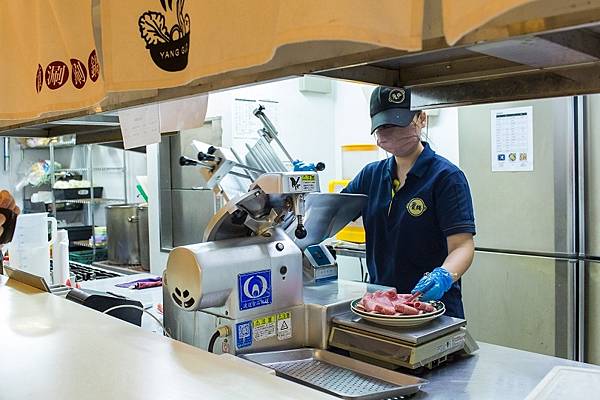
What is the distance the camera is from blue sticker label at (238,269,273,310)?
5.08 ft

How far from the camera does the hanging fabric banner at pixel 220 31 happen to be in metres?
0.69

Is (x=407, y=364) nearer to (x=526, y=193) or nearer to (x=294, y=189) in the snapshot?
(x=294, y=189)

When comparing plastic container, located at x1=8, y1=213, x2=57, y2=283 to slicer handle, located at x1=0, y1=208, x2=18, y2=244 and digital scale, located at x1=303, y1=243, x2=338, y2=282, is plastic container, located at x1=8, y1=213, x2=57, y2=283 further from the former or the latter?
digital scale, located at x1=303, y1=243, x2=338, y2=282

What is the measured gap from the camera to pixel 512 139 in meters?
3.09

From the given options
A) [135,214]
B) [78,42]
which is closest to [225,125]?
[135,214]

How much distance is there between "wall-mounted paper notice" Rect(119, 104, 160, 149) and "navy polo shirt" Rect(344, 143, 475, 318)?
112 cm

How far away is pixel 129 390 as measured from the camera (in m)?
0.84

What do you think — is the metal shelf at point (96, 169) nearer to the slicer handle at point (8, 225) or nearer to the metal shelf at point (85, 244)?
the metal shelf at point (85, 244)

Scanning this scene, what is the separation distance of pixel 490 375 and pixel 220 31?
3.57ft

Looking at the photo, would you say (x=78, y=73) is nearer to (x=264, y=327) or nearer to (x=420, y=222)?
(x=264, y=327)

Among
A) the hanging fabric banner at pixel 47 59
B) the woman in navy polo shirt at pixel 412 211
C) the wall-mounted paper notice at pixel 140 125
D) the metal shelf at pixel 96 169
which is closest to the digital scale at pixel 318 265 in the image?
the woman in navy polo shirt at pixel 412 211

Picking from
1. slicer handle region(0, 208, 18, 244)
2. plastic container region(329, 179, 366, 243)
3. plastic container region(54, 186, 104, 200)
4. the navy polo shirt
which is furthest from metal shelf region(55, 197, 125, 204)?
the navy polo shirt

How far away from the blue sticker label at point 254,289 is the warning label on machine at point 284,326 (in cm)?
6

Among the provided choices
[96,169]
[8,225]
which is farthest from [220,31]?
[96,169]
